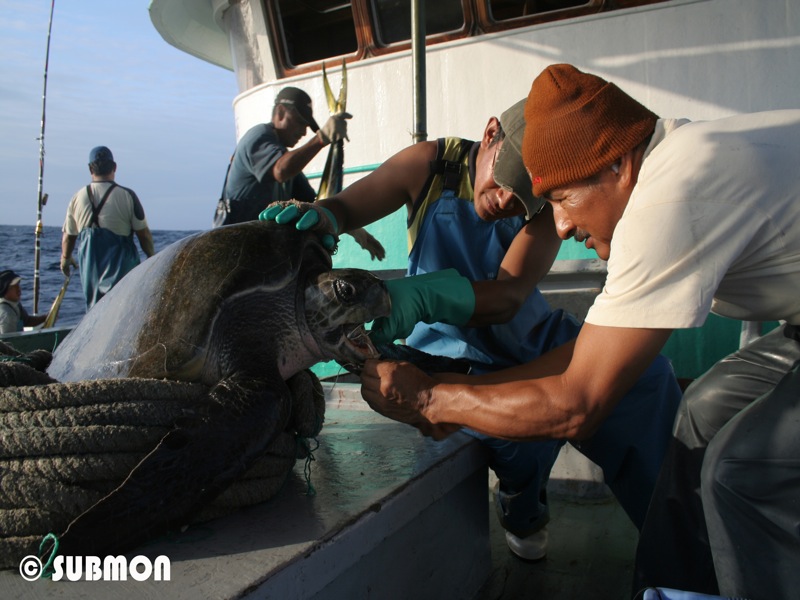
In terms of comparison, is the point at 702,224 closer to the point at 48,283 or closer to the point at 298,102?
the point at 298,102

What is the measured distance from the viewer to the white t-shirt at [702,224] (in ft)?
3.69

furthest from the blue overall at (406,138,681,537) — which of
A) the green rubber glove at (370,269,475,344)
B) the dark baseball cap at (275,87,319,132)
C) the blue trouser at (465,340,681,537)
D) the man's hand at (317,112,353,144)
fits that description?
the dark baseball cap at (275,87,319,132)

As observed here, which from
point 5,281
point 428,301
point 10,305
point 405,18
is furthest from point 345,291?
point 5,281

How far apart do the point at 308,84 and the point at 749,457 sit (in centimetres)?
500

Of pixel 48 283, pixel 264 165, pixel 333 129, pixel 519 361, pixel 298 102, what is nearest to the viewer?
pixel 519 361

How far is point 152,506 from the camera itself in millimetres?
1166

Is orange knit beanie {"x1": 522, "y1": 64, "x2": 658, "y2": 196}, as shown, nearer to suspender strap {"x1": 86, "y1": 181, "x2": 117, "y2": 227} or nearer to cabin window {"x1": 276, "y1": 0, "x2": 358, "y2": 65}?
suspender strap {"x1": 86, "y1": 181, "x2": 117, "y2": 227}

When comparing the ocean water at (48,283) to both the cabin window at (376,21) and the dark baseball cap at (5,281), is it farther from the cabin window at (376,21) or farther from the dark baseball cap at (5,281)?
the cabin window at (376,21)

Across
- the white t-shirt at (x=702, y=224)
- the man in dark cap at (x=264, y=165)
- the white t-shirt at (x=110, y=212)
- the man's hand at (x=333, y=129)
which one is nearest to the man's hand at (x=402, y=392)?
the white t-shirt at (x=702, y=224)

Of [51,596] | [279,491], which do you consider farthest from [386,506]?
[51,596]

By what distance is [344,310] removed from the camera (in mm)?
1702

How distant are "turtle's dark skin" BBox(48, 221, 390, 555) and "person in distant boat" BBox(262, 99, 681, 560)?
124 millimetres

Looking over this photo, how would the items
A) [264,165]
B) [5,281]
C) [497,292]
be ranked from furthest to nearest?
[5,281] < [264,165] < [497,292]

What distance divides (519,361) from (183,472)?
1096 mm
